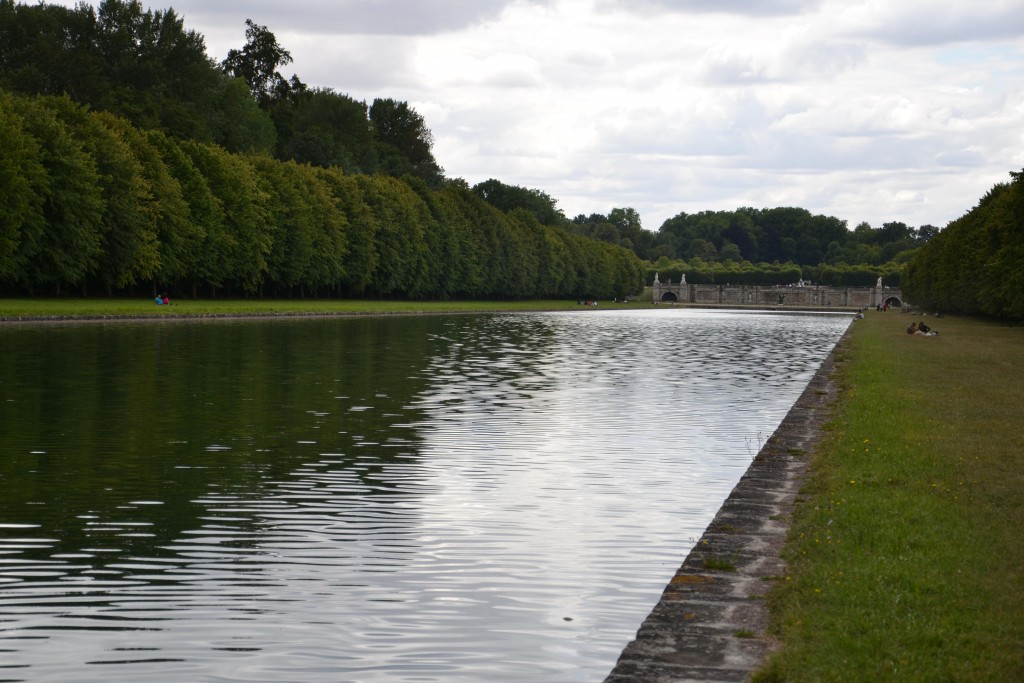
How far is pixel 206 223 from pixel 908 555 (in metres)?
79.7

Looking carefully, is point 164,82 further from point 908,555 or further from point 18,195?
point 908,555

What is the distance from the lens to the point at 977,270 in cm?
8038

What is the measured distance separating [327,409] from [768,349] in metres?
33.8

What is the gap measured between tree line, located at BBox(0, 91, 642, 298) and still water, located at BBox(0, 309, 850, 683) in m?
40.9

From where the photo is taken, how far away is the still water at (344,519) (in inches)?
348

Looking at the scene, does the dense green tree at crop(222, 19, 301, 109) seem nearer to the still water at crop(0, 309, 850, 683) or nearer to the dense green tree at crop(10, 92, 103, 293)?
the dense green tree at crop(10, 92, 103, 293)

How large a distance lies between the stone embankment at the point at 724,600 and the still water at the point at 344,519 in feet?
1.20

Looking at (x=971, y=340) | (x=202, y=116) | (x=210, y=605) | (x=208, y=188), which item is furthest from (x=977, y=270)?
(x=210, y=605)

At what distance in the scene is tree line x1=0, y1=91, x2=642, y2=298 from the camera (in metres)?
68.1

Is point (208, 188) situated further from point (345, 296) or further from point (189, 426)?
point (189, 426)

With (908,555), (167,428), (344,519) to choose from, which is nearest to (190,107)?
(167,428)

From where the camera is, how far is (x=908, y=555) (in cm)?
1024

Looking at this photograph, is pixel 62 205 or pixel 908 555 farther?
pixel 62 205

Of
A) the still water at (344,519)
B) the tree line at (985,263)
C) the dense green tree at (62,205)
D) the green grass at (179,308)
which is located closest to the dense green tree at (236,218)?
the green grass at (179,308)
